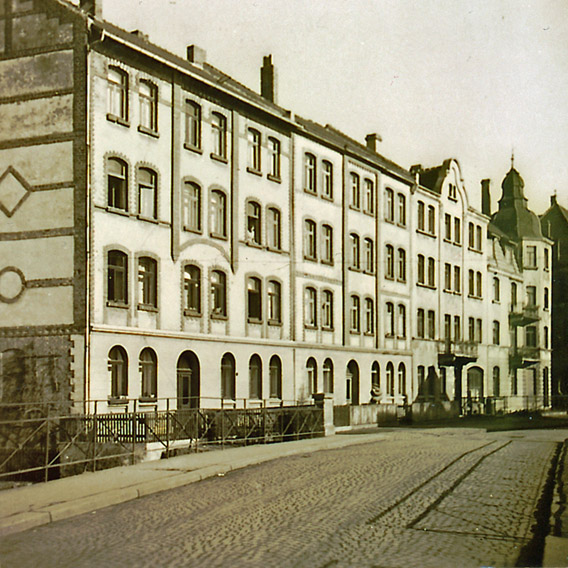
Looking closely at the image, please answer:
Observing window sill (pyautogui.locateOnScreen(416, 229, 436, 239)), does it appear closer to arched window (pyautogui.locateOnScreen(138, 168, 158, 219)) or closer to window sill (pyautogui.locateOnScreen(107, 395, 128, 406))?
arched window (pyautogui.locateOnScreen(138, 168, 158, 219))

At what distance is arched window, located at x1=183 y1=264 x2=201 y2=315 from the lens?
96.5 ft

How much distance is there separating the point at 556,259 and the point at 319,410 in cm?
4950

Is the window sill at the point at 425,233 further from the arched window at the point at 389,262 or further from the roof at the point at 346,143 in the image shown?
the arched window at the point at 389,262

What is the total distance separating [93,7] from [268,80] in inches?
440

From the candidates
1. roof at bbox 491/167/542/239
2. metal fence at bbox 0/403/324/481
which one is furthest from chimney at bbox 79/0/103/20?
roof at bbox 491/167/542/239

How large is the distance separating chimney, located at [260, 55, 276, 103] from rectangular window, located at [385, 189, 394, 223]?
9.69 metres

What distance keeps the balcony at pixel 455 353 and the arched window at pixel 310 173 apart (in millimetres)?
15828

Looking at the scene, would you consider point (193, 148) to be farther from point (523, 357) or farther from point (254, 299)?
point (523, 357)

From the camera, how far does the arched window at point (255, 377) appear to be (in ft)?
107

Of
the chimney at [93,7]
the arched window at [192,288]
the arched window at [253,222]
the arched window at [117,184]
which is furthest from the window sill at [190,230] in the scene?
the chimney at [93,7]

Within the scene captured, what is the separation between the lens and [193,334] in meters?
29.2

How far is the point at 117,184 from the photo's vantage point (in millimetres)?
26688

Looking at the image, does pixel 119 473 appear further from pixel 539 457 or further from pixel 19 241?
pixel 19 241

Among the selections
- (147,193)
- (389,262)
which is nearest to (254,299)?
(147,193)
